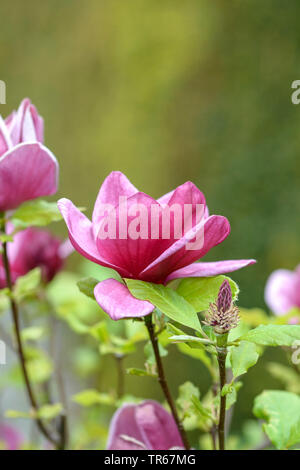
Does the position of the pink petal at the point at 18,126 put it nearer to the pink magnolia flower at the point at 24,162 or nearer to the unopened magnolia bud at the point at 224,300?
the pink magnolia flower at the point at 24,162

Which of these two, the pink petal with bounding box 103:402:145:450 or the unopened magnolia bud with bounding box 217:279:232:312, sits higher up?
the unopened magnolia bud with bounding box 217:279:232:312

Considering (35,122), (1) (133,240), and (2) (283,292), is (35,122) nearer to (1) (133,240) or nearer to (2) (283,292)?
(1) (133,240)

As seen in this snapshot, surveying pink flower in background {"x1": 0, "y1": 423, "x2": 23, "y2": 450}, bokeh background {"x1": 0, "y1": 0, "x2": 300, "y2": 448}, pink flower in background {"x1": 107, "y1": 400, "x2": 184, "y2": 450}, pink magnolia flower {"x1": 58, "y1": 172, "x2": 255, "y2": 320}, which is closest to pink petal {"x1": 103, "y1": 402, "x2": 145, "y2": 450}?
pink flower in background {"x1": 107, "y1": 400, "x2": 184, "y2": 450}

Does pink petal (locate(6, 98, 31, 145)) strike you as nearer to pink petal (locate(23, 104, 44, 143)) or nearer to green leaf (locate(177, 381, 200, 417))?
pink petal (locate(23, 104, 44, 143))

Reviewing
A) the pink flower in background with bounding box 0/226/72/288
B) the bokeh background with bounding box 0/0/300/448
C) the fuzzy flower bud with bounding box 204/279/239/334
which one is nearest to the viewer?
the fuzzy flower bud with bounding box 204/279/239/334

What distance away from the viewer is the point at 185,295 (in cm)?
24

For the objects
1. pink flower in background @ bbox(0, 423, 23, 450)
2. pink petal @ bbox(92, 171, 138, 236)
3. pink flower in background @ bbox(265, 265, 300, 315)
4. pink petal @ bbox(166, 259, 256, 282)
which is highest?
pink petal @ bbox(92, 171, 138, 236)

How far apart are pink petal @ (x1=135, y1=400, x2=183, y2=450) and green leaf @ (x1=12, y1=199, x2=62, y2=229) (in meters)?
0.13

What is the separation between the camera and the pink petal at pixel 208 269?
0.78 ft

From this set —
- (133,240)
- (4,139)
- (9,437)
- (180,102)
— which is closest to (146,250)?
(133,240)

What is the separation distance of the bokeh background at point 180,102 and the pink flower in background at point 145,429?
3.09 feet

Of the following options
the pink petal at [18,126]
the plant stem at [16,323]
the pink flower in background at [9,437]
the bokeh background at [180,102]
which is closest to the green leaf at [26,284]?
the plant stem at [16,323]

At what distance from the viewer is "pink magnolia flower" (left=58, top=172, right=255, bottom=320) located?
0.73 feet

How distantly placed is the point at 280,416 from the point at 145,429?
0.26 feet
